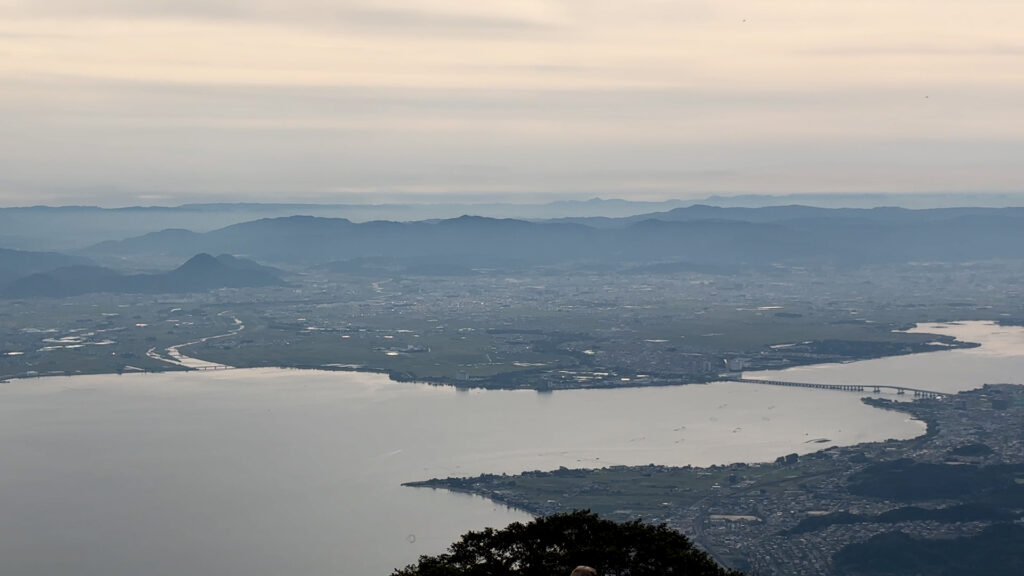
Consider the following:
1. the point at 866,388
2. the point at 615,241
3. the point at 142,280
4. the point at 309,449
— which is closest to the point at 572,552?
the point at 309,449

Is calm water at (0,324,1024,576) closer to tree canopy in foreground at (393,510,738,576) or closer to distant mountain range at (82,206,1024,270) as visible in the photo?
tree canopy in foreground at (393,510,738,576)

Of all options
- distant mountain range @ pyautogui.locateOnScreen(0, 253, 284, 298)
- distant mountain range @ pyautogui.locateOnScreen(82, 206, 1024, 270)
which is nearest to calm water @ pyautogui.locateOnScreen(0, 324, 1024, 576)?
distant mountain range @ pyautogui.locateOnScreen(0, 253, 284, 298)

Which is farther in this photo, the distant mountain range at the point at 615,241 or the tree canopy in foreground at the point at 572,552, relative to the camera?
the distant mountain range at the point at 615,241

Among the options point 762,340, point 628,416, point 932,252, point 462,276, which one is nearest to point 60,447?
point 628,416

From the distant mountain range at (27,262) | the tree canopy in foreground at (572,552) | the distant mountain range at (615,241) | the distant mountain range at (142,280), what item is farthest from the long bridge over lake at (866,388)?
the distant mountain range at (27,262)

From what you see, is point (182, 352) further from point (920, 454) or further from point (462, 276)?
point (462, 276)

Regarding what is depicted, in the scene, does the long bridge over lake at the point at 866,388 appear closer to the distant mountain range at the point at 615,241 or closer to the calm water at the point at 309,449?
the calm water at the point at 309,449

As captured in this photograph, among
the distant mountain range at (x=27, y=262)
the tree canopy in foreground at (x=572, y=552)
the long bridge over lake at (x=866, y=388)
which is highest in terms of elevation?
the tree canopy in foreground at (x=572, y=552)
